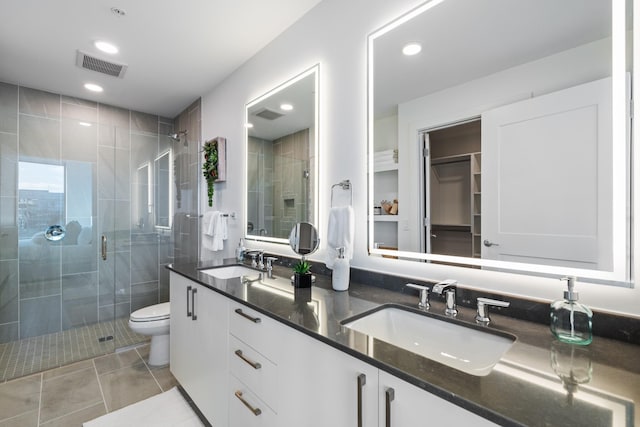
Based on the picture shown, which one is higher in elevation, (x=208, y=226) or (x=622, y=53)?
(x=622, y=53)

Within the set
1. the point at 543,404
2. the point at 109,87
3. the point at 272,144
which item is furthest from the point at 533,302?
the point at 109,87

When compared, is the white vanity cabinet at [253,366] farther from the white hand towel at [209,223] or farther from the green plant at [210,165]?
the green plant at [210,165]

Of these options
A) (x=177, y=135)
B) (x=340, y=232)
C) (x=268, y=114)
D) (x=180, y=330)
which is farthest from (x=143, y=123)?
(x=340, y=232)

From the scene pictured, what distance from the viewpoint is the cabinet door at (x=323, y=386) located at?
0.76m

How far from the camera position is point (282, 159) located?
2100 millimetres

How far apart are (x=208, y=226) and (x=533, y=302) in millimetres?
2398

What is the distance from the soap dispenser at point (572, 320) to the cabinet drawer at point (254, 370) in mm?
895

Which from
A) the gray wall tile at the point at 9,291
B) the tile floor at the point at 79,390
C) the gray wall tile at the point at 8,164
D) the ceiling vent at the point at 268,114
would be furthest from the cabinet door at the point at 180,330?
the gray wall tile at the point at 8,164

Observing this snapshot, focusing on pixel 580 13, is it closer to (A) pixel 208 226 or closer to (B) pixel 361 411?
(B) pixel 361 411

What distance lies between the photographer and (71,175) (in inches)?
118

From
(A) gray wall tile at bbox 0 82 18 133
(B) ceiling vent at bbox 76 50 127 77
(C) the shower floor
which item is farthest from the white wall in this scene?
(A) gray wall tile at bbox 0 82 18 133

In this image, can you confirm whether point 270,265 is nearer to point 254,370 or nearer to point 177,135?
point 254,370

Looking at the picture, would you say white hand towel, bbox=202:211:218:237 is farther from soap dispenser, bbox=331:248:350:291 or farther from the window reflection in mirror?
soap dispenser, bbox=331:248:350:291

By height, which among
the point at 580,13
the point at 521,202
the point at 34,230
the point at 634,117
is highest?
the point at 580,13
